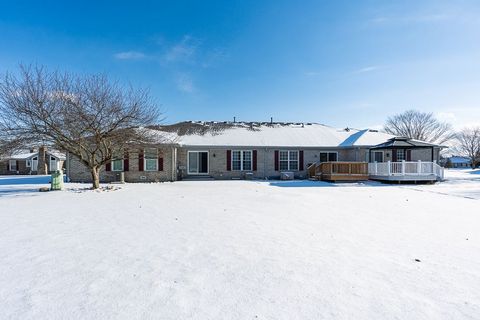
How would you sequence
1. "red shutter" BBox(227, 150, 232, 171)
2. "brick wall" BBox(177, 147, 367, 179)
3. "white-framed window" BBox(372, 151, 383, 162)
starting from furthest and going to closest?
"white-framed window" BBox(372, 151, 383, 162) → "red shutter" BBox(227, 150, 232, 171) → "brick wall" BBox(177, 147, 367, 179)

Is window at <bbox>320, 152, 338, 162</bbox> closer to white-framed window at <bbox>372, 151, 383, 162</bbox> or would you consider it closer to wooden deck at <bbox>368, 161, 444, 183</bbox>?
white-framed window at <bbox>372, 151, 383, 162</bbox>

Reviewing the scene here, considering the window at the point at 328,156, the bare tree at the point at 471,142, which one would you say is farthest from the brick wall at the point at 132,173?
the bare tree at the point at 471,142

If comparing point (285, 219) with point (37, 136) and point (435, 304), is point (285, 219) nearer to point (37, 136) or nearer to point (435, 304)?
point (435, 304)

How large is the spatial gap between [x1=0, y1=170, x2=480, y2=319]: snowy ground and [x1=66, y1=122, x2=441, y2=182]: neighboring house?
1029cm

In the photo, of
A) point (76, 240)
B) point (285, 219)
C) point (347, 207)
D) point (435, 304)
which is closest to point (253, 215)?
point (285, 219)

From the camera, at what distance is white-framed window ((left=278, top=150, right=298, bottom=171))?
18656mm

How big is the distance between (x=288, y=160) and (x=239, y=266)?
51.8 ft

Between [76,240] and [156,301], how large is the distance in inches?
111

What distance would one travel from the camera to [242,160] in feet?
60.2

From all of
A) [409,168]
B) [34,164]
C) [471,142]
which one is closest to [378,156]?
[409,168]

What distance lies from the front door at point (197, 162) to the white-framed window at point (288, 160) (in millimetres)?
5521

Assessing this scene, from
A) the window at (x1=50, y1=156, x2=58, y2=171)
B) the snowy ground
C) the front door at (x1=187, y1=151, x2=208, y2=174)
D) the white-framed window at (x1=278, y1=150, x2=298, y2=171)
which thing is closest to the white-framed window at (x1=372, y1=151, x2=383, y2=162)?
the white-framed window at (x1=278, y1=150, x2=298, y2=171)

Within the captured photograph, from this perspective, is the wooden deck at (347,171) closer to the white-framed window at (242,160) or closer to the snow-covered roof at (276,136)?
the snow-covered roof at (276,136)

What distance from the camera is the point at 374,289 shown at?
2807mm
